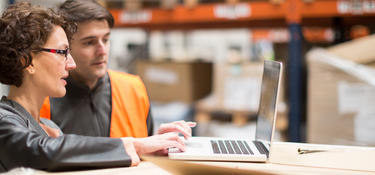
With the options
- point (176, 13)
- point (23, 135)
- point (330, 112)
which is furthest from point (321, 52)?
point (23, 135)

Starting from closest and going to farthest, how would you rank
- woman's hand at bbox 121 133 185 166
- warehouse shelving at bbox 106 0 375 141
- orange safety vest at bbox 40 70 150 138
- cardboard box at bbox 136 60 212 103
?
woman's hand at bbox 121 133 185 166, orange safety vest at bbox 40 70 150 138, warehouse shelving at bbox 106 0 375 141, cardboard box at bbox 136 60 212 103

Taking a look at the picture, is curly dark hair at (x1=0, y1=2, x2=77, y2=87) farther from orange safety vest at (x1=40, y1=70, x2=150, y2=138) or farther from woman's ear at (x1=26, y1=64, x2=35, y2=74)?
orange safety vest at (x1=40, y1=70, x2=150, y2=138)

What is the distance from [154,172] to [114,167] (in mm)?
119

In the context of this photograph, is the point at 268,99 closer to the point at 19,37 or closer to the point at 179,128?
the point at 179,128

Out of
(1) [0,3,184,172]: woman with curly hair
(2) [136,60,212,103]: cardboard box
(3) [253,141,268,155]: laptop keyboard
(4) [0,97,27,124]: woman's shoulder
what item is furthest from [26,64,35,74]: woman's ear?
(2) [136,60,212,103]: cardboard box

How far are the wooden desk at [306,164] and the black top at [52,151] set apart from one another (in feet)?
0.08

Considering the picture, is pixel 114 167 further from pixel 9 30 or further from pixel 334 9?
pixel 334 9

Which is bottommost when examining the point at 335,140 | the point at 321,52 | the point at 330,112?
the point at 335,140

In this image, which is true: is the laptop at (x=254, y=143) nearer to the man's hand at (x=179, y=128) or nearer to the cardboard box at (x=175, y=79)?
the man's hand at (x=179, y=128)

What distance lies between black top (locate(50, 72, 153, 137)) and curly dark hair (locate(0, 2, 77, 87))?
0.55 meters

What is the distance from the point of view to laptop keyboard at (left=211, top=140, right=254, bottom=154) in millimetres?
1230

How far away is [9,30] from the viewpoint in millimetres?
1205

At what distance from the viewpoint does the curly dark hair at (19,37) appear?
1.20 m

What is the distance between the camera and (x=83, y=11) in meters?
1.74
